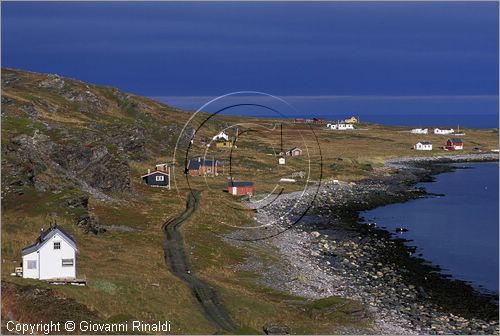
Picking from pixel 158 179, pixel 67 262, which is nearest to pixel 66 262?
pixel 67 262

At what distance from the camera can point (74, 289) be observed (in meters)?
43.4

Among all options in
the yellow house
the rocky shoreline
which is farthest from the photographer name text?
the yellow house

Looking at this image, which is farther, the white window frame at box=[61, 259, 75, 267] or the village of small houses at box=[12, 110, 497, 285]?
the white window frame at box=[61, 259, 75, 267]

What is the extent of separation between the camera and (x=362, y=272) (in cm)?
6278

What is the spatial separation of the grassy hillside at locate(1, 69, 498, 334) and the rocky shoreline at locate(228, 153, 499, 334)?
2882mm

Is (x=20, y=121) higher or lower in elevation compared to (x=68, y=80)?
lower

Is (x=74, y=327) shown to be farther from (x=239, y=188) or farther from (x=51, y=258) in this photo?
(x=239, y=188)

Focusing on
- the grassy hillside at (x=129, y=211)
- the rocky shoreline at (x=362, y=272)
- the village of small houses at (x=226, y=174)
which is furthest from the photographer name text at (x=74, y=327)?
the rocky shoreline at (x=362, y=272)

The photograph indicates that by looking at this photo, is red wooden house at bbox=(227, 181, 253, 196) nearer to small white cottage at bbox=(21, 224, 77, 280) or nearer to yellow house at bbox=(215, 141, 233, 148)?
yellow house at bbox=(215, 141, 233, 148)

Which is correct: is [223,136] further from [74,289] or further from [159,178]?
[74,289]

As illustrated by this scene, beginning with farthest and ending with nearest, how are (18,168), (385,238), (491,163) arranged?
1. (491,163)
2. (385,238)
3. (18,168)

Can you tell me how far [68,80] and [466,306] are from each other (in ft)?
493

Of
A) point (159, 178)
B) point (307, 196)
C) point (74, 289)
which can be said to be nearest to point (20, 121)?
point (159, 178)

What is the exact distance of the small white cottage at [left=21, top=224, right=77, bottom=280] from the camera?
44844 mm
